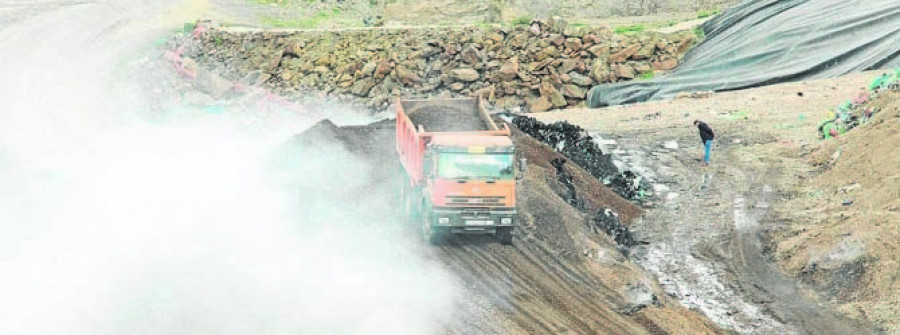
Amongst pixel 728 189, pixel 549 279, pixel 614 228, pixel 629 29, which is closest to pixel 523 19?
pixel 629 29

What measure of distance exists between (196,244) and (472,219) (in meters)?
6.25

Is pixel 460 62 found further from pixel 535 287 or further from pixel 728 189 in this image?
pixel 535 287

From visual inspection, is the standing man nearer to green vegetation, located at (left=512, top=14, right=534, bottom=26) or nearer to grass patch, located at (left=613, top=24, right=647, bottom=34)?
grass patch, located at (left=613, top=24, right=647, bottom=34)

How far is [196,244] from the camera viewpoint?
25094 millimetres

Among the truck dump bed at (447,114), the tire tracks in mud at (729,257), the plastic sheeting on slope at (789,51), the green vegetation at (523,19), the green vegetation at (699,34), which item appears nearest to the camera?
the tire tracks in mud at (729,257)

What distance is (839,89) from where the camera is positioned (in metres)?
37.8

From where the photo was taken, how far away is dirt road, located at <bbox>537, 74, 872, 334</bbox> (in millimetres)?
23484

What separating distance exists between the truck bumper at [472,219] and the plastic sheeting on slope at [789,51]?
746 inches

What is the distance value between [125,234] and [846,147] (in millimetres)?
19177

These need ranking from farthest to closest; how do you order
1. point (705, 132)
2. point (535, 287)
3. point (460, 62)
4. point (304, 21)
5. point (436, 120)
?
point (304, 21), point (460, 62), point (705, 132), point (436, 120), point (535, 287)

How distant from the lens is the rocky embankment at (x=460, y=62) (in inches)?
1770

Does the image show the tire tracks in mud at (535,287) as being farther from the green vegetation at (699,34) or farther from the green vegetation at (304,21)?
the green vegetation at (304,21)

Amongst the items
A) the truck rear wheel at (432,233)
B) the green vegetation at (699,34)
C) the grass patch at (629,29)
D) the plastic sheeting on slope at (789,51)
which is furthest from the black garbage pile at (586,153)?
the grass patch at (629,29)

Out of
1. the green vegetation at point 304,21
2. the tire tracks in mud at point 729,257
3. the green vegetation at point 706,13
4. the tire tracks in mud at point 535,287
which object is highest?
the tire tracks in mud at point 535,287
